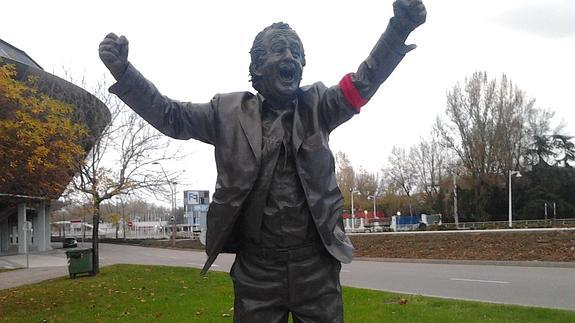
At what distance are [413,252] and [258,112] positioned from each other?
21.0 m

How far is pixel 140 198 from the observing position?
71.1ft

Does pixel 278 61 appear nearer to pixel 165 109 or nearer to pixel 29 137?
pixel 165 109

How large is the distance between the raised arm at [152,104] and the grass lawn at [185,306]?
6.01 metres

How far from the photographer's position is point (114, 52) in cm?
280

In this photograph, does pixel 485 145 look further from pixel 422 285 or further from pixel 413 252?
pixel 422 285

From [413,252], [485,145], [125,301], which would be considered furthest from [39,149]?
[485,145]

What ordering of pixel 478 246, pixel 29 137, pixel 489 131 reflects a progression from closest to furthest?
pixel 29 137
pixel 478 246
pixel 489 131

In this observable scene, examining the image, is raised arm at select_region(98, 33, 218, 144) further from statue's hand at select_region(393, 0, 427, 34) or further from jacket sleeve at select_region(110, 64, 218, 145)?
statue's hand at select_region(393, 0, 427, 34)

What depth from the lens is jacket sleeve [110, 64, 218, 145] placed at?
Answer: 9.56 ft

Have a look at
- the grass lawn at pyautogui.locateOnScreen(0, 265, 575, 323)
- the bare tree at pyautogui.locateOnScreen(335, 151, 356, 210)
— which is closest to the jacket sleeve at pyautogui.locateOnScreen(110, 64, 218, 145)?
the grass lawn at pyautogui.locateOnScreen(0, 265, 575, 323)

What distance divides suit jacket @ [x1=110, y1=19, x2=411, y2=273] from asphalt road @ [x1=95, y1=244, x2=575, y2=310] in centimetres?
856

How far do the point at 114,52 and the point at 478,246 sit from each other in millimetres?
20331

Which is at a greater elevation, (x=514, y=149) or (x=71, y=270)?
(x=514, y=149)

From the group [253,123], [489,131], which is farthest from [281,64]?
[489,131]
